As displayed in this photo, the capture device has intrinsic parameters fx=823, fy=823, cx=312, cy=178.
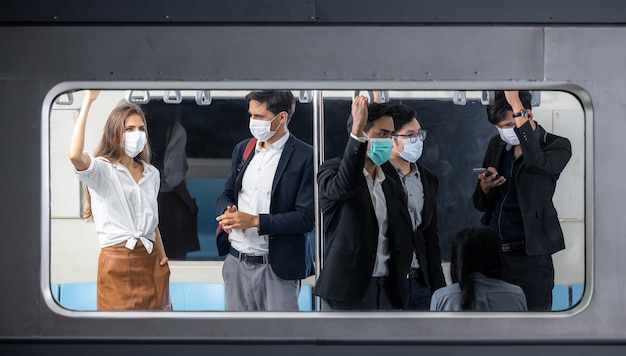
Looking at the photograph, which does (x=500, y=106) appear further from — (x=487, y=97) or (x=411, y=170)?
(x=411, y=170)

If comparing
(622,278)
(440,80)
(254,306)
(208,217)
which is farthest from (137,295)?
(622,278)

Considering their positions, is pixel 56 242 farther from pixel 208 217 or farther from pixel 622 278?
pixel 622 278

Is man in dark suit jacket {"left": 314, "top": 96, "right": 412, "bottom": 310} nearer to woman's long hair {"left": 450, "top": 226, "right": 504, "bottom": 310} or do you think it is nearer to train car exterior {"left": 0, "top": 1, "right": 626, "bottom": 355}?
woman's long hair {"left": 450, "top": 226, "right": 504, "bottom": 310}

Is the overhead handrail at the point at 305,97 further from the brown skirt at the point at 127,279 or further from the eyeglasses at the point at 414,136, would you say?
the brown skirt at the point at 127,279

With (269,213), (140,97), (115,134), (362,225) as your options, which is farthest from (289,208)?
(140,97)

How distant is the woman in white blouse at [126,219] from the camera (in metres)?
3.14

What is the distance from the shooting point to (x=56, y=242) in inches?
161

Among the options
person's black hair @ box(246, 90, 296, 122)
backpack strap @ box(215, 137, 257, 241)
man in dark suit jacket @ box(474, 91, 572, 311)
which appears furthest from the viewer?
backpack strap @ box(215, 137, 257, 241)

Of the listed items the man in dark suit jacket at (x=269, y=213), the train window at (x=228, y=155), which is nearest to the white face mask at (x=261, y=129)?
the man in dark suit jacket at (x=269, y=213)

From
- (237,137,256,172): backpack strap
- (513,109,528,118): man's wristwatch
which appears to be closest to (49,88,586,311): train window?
(237,137,256,172): backpack strap

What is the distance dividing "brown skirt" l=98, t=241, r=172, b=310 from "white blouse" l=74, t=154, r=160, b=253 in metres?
0.04

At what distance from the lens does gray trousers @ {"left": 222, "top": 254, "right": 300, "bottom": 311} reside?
3.22 m

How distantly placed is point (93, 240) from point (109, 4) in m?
1.64

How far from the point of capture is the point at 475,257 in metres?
3.02
